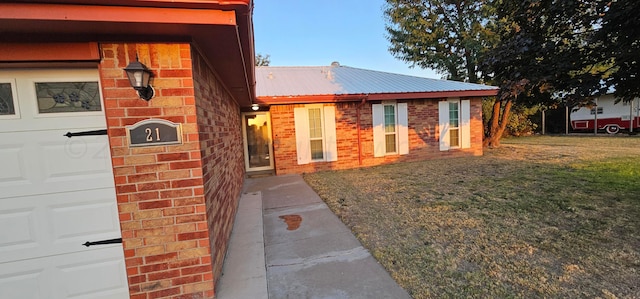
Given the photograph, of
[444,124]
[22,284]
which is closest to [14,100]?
[22,284]

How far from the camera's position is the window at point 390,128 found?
10.0 metres

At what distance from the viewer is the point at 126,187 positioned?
2.33 meters

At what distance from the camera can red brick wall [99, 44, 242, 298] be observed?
2.27 m

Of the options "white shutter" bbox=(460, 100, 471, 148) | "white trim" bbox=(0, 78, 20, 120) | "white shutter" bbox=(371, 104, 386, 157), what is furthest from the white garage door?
"white shutter" bbox=(460, 100, 471, 148)

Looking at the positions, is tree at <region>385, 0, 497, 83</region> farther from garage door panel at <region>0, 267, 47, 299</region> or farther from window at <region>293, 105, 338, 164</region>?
garage door panel at <region>0, 267, 47, 299</region>

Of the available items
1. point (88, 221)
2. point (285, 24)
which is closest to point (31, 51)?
point (88, 221)

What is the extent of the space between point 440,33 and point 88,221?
20135 mm

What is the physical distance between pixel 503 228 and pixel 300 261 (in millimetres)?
2809

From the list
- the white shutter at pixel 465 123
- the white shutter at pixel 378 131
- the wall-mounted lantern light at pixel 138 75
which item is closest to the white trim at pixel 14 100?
the wall-mounted lantern light at pixel 138 75

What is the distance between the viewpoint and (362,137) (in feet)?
32.1

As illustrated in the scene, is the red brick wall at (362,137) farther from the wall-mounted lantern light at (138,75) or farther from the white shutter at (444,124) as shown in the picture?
the wall-mounted lantern light at (138,75)

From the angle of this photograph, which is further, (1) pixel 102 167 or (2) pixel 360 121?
(2) pixel 360 121

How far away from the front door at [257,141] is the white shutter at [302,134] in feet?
3.21

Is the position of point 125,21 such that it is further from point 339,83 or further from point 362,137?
point 339,83
